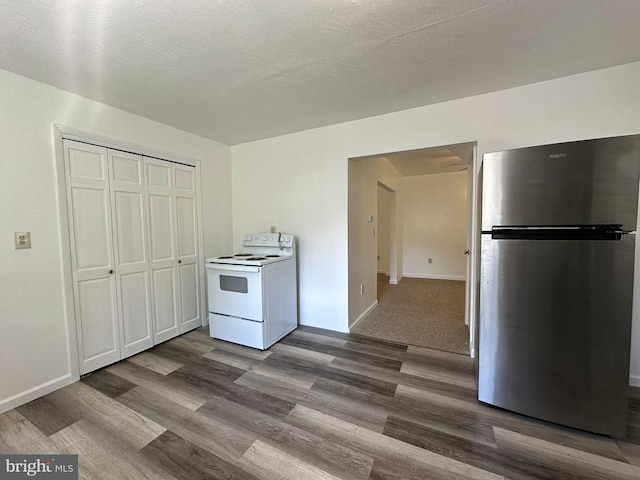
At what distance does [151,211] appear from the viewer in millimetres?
2594

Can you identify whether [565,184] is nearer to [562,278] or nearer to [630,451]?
[562,278]

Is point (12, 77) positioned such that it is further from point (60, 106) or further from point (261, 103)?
point (261, 103)

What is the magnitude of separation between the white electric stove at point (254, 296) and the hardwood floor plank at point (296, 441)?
2.71ft

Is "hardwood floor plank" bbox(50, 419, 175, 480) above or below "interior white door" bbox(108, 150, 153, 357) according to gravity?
below

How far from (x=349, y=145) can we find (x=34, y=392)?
3354mm

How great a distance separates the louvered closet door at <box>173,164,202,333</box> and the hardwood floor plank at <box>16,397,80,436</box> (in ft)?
3.94

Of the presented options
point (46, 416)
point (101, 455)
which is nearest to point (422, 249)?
point (101, 455)

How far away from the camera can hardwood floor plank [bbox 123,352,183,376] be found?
225 cm

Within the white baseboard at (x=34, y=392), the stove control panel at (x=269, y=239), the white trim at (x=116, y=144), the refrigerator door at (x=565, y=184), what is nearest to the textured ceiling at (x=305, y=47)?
the white trim at (x=116, y=144)

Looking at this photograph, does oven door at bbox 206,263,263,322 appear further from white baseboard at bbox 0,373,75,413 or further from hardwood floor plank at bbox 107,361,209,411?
white baseboard at bbox 0,373,75,413

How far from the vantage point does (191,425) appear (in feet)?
5.27

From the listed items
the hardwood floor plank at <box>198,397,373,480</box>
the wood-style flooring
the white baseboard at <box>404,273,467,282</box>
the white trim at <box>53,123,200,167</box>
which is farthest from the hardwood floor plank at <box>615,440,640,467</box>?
the white baseboard at <box>404,273,467,282</box>

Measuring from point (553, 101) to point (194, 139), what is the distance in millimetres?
3483

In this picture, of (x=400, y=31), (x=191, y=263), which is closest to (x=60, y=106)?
(x=191, y=263)
